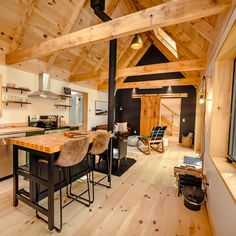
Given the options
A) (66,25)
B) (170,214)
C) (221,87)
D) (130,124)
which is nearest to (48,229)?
(170,214)

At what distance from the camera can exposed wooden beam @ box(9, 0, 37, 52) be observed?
2850 mm

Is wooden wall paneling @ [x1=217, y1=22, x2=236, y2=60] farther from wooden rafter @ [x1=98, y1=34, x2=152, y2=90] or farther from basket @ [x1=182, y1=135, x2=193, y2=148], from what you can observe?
wooden rafter @ [x1=98, y1=34, x2=152, y2=90]

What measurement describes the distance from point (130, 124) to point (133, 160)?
435 cm

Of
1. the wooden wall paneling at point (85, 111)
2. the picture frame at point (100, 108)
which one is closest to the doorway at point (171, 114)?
the picture frame at point (100, 108)

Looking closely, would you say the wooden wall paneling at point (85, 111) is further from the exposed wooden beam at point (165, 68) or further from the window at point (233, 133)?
the window at point (233, 133)

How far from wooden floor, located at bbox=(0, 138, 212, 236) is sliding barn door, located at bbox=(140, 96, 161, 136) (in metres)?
5.01

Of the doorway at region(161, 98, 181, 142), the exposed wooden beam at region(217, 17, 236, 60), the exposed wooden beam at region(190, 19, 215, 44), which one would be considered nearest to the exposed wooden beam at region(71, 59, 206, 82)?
the exposed wooden beam at region(190, 19, 215, 44)

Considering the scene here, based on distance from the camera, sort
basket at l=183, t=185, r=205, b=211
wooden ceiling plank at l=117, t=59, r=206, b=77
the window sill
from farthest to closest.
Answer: wooden ceiling plank at l=117, t=59, r=206, b=77, basket at l=183, t=185, r=205, b=211, the window sill

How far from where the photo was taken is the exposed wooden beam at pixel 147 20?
58.9 inches

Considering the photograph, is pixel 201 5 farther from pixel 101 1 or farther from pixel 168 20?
pixel 101 1

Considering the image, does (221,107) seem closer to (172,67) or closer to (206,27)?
(206,27)

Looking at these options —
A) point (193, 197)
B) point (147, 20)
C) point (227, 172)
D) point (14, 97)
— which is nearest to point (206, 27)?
point (147, 20)

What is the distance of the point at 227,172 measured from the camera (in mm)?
1487

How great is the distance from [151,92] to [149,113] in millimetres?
1128
